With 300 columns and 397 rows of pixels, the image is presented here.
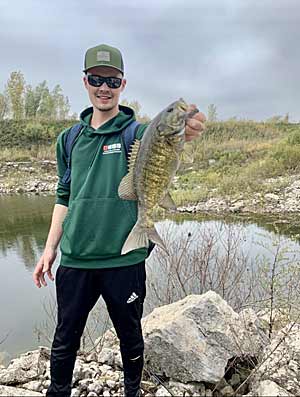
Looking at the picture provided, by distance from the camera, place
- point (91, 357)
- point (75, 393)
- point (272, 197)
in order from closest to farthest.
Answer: point (75, 393) < point (91, 357) < point (272, 197)

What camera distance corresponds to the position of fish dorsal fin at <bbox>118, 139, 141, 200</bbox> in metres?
1.97

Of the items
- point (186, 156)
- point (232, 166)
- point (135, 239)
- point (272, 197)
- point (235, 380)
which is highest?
point (232, 166)

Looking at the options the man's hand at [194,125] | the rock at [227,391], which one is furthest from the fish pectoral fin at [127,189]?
the rock at [227,391]

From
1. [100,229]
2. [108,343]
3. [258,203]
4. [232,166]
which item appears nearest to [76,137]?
[100,229]

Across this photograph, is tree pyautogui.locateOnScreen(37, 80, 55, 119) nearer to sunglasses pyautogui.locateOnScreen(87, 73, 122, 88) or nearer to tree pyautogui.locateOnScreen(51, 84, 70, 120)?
tree pyautogui.locateOnScreen(51, 84, 70, 120)

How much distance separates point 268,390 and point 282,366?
52 cm

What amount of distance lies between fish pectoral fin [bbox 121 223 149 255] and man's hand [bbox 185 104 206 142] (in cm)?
51

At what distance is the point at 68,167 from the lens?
237 cm

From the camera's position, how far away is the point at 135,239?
2.06 metres

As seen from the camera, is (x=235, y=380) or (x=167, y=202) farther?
(x=235, y=380)

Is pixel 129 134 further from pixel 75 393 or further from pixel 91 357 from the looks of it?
pixel 91 357

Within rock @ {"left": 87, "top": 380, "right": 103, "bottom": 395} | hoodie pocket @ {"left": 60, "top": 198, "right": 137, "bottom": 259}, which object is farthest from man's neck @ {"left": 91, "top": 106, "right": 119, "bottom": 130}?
rock @ {"left": 87, "top": 380, "right": 103, "bottom": 395}

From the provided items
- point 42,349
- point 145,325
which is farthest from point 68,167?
point 42,349

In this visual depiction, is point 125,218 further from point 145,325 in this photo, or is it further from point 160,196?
point 145,325
